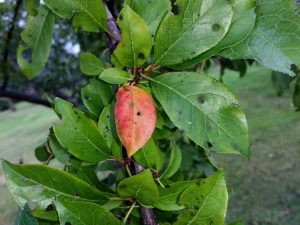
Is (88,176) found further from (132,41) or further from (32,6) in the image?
(32,6)

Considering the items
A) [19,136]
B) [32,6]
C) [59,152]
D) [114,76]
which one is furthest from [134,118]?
[19,136]

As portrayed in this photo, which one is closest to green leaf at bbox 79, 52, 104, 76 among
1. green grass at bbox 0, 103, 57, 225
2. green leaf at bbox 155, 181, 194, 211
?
green leaf at bbox 155, 181, 194, 211

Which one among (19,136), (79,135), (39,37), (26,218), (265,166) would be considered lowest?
(19,136)

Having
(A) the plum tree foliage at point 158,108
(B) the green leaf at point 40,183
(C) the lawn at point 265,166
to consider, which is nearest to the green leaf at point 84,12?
(A) the plum tree foliage at point 158,108

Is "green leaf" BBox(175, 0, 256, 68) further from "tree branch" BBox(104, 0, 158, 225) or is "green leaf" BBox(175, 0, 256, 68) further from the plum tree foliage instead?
"tree branch" BBox(104, 0, 158, 225)

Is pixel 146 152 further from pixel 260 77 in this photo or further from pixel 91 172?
pixel 260 77

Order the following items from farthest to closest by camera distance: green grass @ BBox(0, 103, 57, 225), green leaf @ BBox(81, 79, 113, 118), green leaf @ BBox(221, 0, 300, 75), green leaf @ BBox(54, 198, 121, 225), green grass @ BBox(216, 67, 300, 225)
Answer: green grass @ BBox(0, 103, 57, 225) → green grass @ BBox(216, 67, 300, 225) → green leaf @ BBox(81, 79, 113, 118) → green leaf @ BBox(221, 0, 300, 75) → green leaf @ BBox(54, 198, 121, 225)

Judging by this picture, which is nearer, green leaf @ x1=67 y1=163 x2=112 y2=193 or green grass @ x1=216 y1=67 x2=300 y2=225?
green leaf @ x1=67 y1=163 x2=112 y2=193
